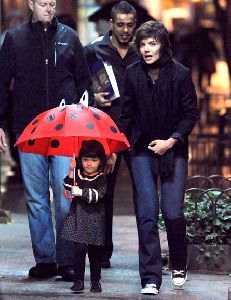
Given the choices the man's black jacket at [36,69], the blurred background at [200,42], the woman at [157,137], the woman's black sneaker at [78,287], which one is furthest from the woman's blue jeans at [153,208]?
the blurred background at [200,42]

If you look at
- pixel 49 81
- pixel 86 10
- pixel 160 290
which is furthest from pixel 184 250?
pixel 86 10

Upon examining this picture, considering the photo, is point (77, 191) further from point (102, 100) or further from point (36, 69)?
point (102, 100)

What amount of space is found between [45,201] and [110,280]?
775mm

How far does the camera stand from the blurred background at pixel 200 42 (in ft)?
52.6

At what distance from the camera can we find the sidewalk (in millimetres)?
8969

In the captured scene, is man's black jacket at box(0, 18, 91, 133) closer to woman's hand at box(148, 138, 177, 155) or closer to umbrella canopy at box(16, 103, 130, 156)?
umbrella canopy at box(16, 103, 130, 156)

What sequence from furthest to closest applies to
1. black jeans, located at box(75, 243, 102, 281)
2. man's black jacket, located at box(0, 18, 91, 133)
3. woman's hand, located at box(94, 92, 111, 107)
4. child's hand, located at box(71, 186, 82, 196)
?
woman's hand, located at box(94, 92, 111, 107), man's black jacket, located at box(0, 18, 91, 133), black jeans, located at box(75, 243, 102, 281), child's hand, located at box(71, 186, 82, 196)

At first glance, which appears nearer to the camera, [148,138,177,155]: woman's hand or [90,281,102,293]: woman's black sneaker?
[148,138,177,155]: woman's hand

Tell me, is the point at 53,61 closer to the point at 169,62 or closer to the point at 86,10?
the point at 169,62

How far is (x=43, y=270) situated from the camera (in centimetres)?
958

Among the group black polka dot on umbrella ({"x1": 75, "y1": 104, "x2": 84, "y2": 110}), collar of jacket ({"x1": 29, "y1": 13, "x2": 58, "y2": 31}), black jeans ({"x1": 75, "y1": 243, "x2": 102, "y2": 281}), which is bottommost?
black jeans ({"x1": 75, "y1": 243, "x2": 102, "y2": 281})

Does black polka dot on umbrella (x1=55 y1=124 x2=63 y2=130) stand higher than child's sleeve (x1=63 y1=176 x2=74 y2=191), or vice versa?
black polka dot on umbrella (x1=55 y1=124 x2=63 y2=130)

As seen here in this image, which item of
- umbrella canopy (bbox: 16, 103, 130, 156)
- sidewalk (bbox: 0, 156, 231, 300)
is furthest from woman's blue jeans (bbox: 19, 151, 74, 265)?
umbrella canopy (bbox: 16, 103, 130, 156)

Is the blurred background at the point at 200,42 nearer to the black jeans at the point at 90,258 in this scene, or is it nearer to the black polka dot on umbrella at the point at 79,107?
A: the black polka dot on umbrella at the point at 79,107
